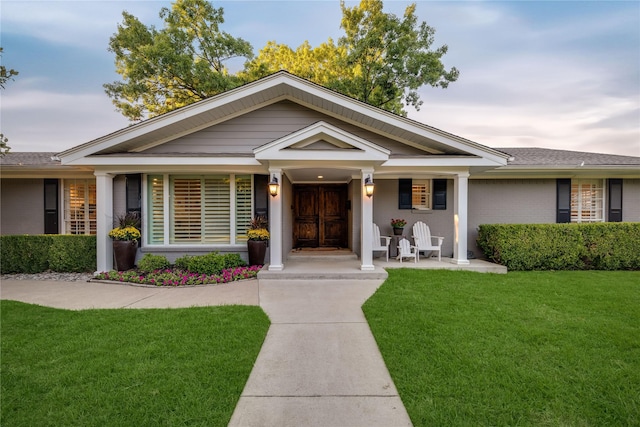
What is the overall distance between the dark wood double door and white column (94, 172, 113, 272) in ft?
16.5

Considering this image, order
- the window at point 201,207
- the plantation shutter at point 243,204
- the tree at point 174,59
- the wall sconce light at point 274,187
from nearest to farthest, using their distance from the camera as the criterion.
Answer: the wall sconce light at point 274,187
the window at point 201,207
the plantation shutter at point 243,204
the tree at point 174,59

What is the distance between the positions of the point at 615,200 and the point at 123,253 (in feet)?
45.4

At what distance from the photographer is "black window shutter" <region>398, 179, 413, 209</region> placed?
349 inches

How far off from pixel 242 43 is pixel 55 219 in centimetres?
1161

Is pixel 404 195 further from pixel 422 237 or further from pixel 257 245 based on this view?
pixel 257 245

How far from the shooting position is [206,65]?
1462cm

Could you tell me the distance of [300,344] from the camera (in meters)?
3.55

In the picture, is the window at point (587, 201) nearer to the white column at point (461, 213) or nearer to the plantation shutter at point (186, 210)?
the white column at point (461, 213)

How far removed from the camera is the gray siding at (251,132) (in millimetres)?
7684

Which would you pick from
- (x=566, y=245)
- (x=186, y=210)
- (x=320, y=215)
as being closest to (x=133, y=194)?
(x=186, y=210)

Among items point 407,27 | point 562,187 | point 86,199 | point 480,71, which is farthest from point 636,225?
point 86,199

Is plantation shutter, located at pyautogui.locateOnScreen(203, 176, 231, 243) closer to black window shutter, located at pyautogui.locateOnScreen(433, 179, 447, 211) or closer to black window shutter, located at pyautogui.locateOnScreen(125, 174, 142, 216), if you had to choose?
black window shutter, located at pyautogui.locateOnScreen(125, 174, 142, 216)

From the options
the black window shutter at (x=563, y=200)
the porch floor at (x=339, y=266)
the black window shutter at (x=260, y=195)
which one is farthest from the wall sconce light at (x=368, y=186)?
the black window shutter at (x=563, y=200)

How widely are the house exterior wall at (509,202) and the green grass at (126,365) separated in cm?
736
